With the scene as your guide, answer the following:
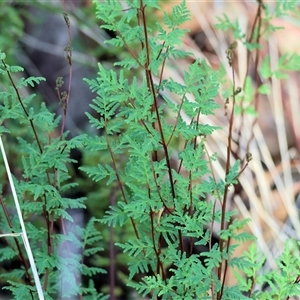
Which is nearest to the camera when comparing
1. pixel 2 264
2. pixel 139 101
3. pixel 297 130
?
pixel 139 101

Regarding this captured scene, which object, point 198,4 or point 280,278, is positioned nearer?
point 280,278

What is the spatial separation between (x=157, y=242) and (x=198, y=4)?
5.29 ft

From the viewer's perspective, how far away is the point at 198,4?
2256mm

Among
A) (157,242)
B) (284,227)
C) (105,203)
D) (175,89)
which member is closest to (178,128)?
(175,89)

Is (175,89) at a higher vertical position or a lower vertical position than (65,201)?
higher

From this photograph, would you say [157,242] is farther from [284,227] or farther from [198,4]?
[198,4]

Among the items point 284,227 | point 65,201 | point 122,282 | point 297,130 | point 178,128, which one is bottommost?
point 122,282

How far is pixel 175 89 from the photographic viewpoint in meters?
0.80

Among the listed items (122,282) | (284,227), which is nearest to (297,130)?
(284,227)

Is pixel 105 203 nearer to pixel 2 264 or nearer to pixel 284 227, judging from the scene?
pixel 2 264

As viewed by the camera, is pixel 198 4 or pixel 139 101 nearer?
pixel 139 101

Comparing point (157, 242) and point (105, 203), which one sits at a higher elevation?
point (157, 242)

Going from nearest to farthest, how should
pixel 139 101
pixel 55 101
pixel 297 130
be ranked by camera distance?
pixel 139 101
pixel 297 130
pixel 55 101

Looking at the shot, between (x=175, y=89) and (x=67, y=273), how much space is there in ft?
1.31
